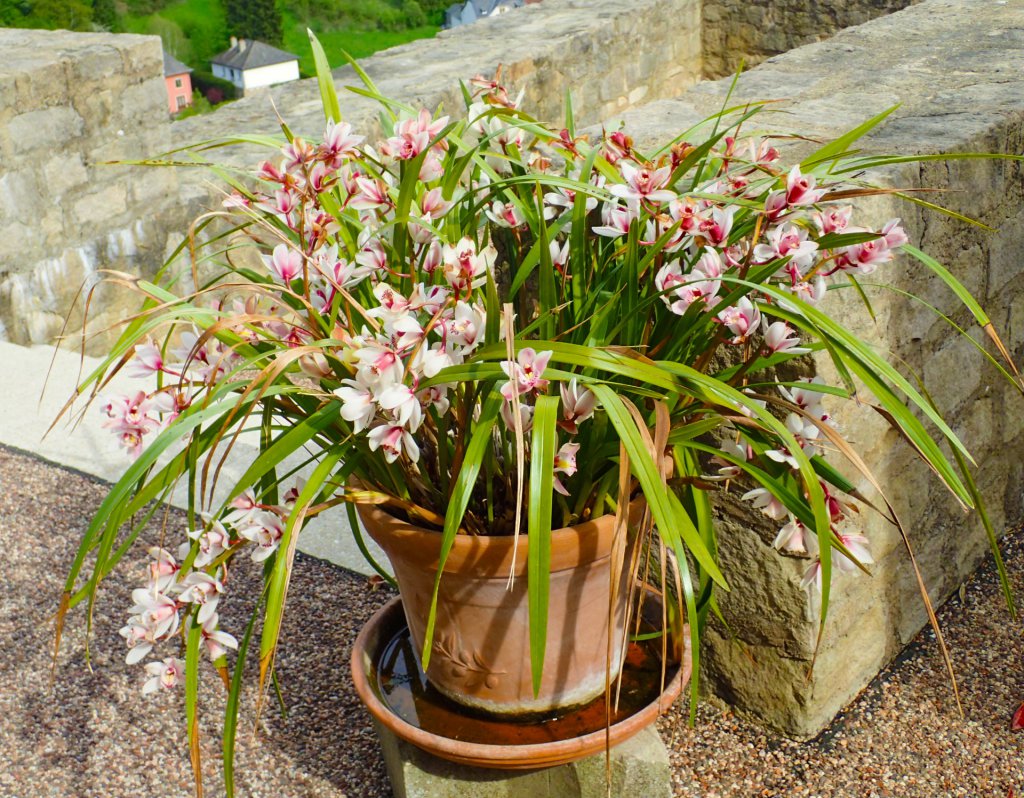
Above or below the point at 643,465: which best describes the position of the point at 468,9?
below

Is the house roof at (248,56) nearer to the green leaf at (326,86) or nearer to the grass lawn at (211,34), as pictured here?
the grass lawn at (211,34)

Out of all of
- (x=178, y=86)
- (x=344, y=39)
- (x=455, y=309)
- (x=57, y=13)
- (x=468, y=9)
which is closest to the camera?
(x=455, y=309)

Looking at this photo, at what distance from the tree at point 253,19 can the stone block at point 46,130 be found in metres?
35.3

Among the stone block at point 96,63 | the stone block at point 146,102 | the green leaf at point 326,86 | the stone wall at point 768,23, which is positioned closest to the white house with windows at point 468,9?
the stone wall at point 768,23

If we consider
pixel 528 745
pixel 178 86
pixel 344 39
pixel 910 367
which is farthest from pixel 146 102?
pixel 344 39

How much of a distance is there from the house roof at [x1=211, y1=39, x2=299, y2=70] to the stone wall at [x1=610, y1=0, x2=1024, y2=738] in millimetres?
35674

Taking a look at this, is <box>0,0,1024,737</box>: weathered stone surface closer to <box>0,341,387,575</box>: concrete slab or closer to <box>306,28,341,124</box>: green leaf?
<box>0,341,387,575</box>: concrete slab

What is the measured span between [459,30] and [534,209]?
4787mm

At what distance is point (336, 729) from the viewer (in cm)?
209

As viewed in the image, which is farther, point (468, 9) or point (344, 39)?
point (468, 9)

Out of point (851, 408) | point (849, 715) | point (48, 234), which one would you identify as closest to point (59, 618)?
point (851, 408)

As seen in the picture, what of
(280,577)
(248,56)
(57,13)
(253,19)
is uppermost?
(57,13)

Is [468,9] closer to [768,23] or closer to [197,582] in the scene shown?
[768,23]

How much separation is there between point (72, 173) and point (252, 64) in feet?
111
